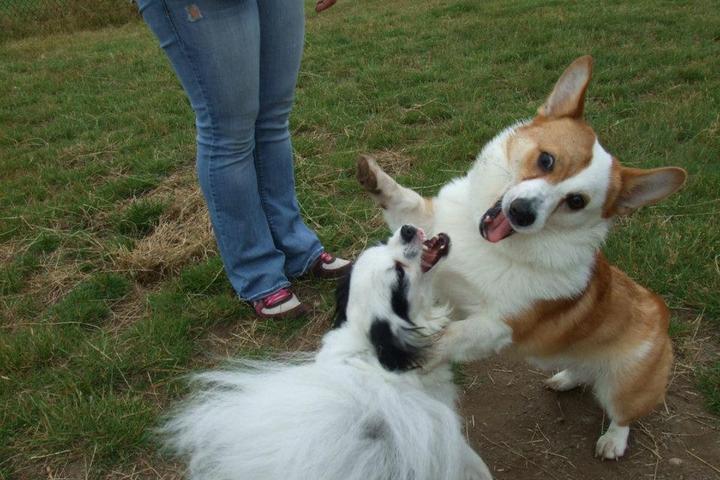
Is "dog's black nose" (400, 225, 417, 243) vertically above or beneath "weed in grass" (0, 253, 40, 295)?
above

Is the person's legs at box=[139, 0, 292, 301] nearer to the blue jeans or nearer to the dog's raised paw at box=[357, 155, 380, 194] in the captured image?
the blue jeans

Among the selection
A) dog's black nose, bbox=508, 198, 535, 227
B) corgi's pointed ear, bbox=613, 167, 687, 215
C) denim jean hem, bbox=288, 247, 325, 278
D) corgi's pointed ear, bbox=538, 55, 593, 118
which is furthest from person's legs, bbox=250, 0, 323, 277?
corgi's pointed ear, bbox=613, 167, 687, 215

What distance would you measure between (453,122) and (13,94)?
4878 millimetres

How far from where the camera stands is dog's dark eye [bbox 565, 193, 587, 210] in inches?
77.7

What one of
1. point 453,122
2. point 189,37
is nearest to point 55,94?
point 453,122

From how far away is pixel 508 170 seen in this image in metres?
2.11

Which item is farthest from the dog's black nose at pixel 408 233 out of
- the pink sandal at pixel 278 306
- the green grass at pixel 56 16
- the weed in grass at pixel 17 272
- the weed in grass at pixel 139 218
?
the green grass at pixel 56 16

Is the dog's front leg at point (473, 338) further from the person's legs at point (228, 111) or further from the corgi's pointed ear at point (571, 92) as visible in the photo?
the person's legs at point (228, 111)

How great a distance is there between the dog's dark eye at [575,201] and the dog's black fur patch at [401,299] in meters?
0.63

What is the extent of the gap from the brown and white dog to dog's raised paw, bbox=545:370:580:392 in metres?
0.10

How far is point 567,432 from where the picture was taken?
2404 millimetres

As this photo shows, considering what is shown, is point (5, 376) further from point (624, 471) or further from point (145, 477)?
point (624, 471)

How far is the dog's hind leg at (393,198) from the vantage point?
7.44 ft

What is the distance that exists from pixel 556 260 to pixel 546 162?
35 centimetres
